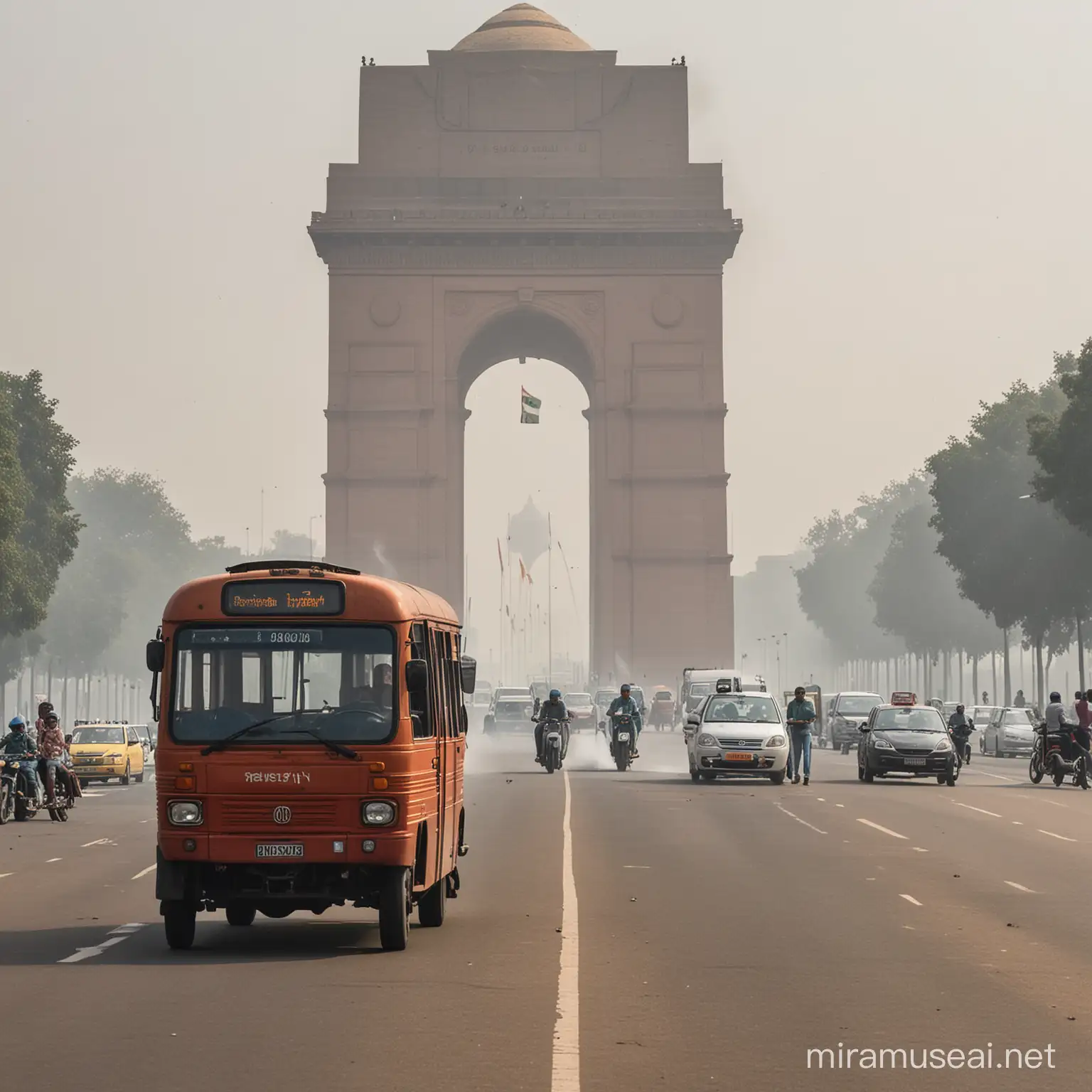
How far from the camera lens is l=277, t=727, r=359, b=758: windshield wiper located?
1350 centimetres

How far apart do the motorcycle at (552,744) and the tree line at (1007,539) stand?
22973mm

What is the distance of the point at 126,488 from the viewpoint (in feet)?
486

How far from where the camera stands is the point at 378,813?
1348 centimetres

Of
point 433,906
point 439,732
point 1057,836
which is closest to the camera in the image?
point 433,906

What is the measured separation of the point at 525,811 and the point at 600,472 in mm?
58582

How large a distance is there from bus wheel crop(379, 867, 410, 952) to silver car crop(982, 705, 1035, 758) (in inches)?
1939

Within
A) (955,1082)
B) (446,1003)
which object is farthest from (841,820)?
(955,1082)

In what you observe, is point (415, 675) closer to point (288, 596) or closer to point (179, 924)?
point (288, 596)

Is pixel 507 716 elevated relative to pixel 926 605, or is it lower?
lower

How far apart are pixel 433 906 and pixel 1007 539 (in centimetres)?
6414

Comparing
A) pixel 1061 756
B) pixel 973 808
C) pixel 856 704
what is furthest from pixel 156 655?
pixel 856 704

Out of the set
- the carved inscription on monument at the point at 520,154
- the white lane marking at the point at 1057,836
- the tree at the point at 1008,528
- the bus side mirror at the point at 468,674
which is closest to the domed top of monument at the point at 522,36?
the carved inscription on monument at the point at 520,154

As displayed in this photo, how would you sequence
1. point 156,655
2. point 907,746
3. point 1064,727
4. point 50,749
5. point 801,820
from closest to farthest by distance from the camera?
point 156,655, point 801,820, point 50,749, point 907,746, point 1064,727

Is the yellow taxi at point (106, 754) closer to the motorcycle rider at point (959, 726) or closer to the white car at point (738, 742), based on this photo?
the white car at point (738, 742)
